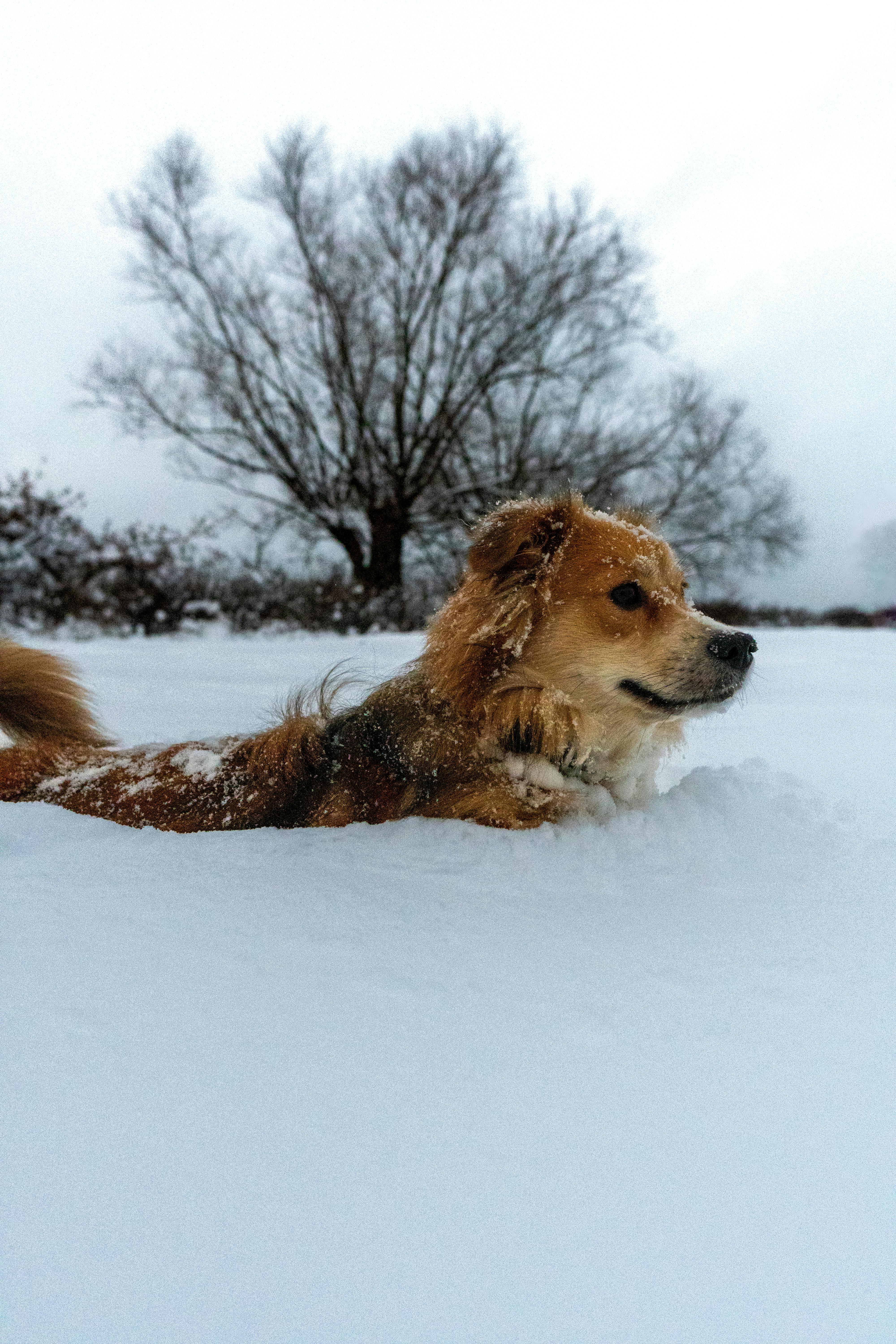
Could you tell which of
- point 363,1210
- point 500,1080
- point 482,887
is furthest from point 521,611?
point 363,1210

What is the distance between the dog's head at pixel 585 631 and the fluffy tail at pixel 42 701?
138cm

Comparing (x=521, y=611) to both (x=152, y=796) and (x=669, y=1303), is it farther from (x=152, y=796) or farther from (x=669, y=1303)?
(x=669, y=1303)

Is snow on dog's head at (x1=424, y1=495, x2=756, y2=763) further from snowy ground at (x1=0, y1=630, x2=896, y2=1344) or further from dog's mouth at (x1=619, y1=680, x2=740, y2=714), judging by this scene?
snowy ground at (x1=0, y1=630, x2=896, y2=1344)

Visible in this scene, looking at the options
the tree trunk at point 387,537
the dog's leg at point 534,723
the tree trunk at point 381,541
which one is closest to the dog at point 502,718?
the dog's leg at point 534,723

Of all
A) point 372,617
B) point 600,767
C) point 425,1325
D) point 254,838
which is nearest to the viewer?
point 425,1325

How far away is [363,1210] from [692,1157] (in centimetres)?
42

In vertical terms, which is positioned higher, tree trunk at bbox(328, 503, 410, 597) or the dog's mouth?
tree trunk at bbox(328, 503, 410, 597)

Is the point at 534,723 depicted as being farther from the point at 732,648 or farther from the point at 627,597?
the point at 732,648

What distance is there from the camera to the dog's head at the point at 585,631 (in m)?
2.53

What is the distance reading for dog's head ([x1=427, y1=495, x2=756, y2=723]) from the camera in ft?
8.29

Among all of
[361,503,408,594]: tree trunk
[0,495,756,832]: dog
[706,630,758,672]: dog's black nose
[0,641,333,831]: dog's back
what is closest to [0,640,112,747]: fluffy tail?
[0,641,333,831]: dog's back

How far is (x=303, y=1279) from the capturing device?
896mm

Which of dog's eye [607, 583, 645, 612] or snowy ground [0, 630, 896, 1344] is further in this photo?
dog's eye [607, 583, 645, 612]

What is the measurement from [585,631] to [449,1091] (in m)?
1.63
